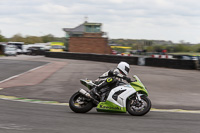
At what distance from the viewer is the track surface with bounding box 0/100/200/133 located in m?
6.12

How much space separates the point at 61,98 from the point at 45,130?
545 centimetres

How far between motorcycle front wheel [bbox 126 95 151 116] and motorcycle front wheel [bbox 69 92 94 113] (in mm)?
1029

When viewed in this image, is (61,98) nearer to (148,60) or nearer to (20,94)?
(20,94)

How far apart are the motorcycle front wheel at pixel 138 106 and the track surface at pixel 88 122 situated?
16cm

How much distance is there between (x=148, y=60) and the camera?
3117 cm

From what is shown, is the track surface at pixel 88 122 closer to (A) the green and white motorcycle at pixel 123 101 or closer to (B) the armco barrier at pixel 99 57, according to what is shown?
(A) the green and white motorcycle at pixel 123 101

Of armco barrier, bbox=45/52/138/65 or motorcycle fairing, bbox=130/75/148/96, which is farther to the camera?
armco barrier, bbox=45/52/138/65

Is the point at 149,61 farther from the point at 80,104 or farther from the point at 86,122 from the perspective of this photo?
the point at 86,122

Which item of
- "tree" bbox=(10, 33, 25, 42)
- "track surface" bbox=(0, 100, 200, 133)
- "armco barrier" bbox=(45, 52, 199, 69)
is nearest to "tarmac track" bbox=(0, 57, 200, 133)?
"track surface" bbox=(0, 100, 200, 133)

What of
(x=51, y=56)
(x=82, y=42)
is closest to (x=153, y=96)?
(x=51, y=56)

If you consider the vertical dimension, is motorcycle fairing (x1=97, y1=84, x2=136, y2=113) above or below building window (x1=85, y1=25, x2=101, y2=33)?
below

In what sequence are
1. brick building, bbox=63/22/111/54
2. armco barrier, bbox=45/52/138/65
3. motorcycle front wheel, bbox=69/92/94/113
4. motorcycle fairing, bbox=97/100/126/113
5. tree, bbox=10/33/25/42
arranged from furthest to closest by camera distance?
tree, bbox=10/33/25/42 → brick building, bbox=63/22/111/54 → armco barrier, bbox=45/52/138/65 → motorcycle front wheel, bbox=69/92/94/113 → motorcycle fairing, bbox=97/100/126/113

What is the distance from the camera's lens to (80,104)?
819 centimetres

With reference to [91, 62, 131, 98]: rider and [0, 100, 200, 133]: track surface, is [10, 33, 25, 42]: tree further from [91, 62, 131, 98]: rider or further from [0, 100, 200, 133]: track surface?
[0, 100, 200, 133]: track surface
